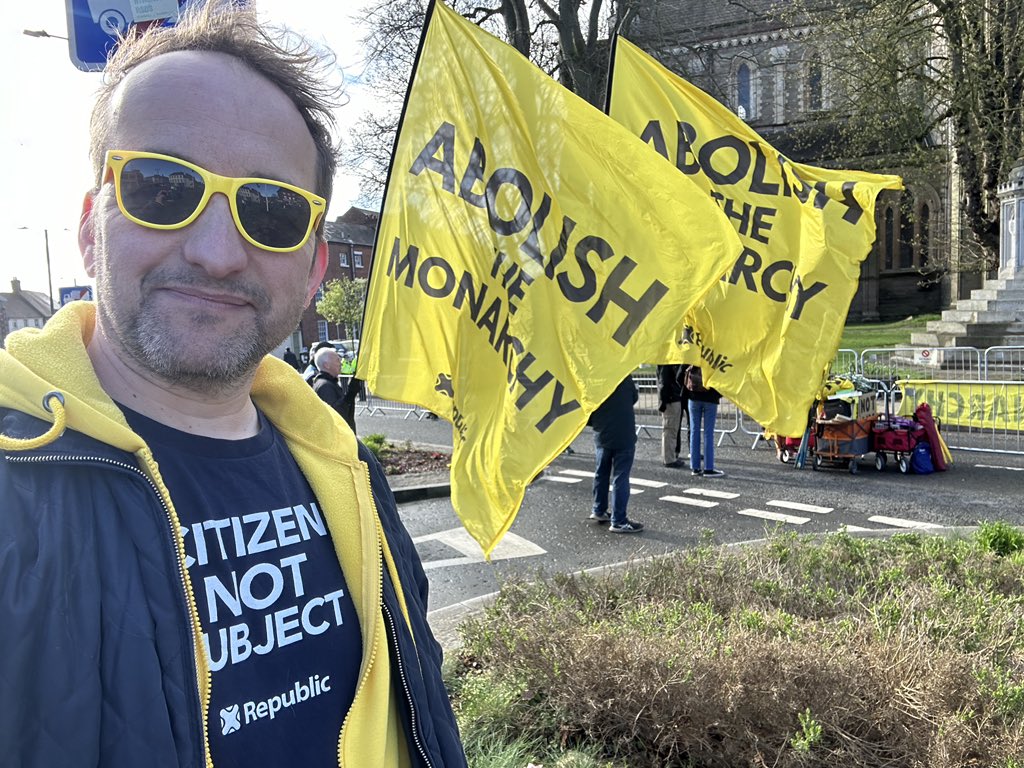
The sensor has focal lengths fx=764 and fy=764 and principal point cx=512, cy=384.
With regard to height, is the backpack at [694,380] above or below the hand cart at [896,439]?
above

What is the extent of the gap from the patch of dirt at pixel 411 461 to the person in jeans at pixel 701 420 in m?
3.36

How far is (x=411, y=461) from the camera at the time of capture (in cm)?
1155

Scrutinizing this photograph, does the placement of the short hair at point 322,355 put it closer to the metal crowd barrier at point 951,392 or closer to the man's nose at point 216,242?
the metal crowd barrier at point 951,392

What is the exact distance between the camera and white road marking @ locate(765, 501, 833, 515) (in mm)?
8016

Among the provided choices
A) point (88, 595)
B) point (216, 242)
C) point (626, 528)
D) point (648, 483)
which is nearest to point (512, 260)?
point (216, 242)

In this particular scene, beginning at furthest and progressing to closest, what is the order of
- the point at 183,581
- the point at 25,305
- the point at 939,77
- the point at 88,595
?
the point at 25,305 < the point at 939,77 < the point at 183,581 < the point at 88,595

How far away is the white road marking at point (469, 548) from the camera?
21.7 feet

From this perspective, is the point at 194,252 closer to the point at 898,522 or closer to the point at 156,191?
the point at 156,191


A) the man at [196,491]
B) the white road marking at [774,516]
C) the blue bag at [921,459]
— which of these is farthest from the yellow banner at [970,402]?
the man at [196,491]

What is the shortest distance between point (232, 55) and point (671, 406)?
378 inches

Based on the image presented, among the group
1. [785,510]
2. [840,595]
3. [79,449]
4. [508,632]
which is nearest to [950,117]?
[785,510]

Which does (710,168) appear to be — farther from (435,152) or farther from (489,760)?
(489,760)

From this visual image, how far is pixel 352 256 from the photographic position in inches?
2298

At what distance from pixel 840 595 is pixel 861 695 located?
1.11 m
